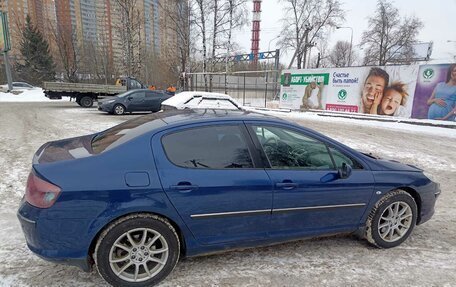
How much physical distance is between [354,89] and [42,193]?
1764 cm

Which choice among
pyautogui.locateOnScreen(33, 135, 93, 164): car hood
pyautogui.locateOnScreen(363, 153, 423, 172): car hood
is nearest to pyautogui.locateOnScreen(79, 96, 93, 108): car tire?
pyautogui.locateOnScreen(33, 135, 93, 164): car hood

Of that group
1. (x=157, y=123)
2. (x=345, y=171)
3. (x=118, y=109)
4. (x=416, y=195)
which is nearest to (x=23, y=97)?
(x=118, y=109)

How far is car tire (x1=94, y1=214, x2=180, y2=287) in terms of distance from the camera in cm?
231

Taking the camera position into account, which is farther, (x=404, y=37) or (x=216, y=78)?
(x=404, y=37)

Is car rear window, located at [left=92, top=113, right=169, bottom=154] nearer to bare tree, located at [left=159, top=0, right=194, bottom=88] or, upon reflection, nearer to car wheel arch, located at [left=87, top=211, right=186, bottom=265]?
car wheel arch, located at [left=87, top=211, right=186, bottom=265]

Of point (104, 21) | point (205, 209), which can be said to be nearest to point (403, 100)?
point (205, 209)

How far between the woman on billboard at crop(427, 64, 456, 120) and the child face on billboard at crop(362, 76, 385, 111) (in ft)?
8.32

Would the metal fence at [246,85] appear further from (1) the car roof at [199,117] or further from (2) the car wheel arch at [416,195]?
(1) the car roof at [199,117]

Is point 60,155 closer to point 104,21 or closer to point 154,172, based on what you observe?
point 154,172

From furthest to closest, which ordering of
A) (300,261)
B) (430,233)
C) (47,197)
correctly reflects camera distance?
(430,233)
(300,261)
(47,197)

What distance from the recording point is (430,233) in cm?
351

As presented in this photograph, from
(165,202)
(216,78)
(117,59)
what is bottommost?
(165,202)

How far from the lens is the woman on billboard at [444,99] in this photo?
13.4 m

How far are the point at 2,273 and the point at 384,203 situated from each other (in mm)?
3735
